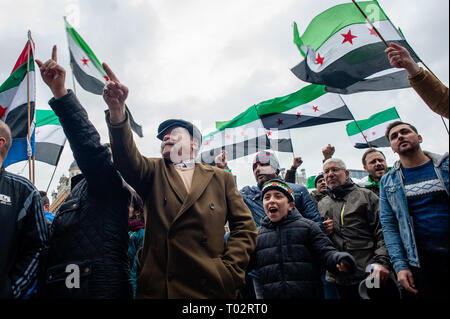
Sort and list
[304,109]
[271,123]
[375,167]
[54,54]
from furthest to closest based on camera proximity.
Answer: [271,123]
[304,109]
[375,167]
[54,54]

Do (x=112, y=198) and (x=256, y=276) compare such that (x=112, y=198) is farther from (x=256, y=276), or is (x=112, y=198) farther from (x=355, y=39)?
(x=355, y=39)

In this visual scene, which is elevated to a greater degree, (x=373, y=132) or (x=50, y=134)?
(x=373, y=132)

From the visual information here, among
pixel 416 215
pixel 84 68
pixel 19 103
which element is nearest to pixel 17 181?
pixel 84 68

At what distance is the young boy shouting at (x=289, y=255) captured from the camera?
8.74 ft

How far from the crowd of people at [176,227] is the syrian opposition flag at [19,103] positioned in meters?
2.48

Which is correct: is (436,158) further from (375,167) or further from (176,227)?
(176,227)

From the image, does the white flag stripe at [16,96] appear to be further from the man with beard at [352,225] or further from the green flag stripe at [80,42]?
the man with beard at [352,225]

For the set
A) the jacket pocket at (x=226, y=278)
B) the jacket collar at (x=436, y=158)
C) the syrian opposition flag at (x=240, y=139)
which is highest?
the syrian opposition flag at (x=240, y=139)

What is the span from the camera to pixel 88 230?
2.08 meters

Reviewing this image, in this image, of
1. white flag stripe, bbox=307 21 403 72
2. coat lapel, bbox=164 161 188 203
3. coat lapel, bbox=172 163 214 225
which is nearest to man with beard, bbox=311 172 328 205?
white flag stripe, bbox=307 21 403 72

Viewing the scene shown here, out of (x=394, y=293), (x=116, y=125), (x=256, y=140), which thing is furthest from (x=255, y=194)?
(x=256, y=140)

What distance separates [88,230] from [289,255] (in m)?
1.69

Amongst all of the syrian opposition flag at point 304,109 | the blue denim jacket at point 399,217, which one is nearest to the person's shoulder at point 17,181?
the blue denim jacket at point 399,217

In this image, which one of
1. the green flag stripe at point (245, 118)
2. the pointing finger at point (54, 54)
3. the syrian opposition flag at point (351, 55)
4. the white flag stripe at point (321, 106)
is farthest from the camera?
the green flag stripe at point (245, 118)
